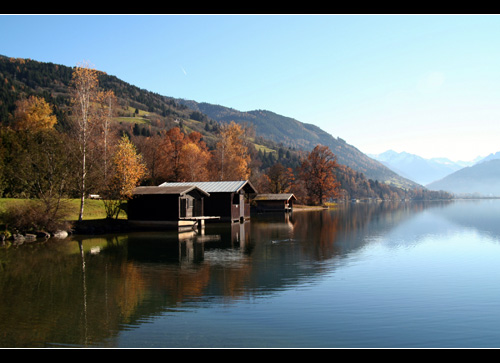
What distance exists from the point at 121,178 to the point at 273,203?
41443 millimetres

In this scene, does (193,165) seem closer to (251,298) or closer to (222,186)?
(222,186)

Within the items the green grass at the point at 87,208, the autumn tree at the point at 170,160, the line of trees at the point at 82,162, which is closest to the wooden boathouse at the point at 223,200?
the line of trees at the point at 82,162

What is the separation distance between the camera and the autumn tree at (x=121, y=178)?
1654 inches

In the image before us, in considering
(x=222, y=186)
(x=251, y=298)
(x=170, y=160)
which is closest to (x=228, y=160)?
(x=170, y=160)

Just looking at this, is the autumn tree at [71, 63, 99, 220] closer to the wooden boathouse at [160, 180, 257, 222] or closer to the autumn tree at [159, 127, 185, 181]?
the wooden boathouse at [160, 180, 257, 222]

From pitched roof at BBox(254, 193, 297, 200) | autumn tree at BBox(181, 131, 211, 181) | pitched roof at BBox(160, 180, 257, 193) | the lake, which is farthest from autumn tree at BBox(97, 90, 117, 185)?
pitched roof at BBox(254, 193, 297, 200)

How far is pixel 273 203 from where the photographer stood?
260 ft

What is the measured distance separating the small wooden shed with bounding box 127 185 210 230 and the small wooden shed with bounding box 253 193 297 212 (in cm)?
3550

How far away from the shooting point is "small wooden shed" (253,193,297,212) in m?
77.7

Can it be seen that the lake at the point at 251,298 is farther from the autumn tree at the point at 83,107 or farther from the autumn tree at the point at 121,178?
the autumn tree at the point at 121,178

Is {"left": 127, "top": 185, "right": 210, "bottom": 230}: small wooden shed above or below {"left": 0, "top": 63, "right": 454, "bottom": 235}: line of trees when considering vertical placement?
below

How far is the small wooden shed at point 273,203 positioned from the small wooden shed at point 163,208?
35501mm

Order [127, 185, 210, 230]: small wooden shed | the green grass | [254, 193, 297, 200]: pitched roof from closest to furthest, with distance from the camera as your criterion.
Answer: the green grass < [127, 185, 210, 230]: small wooden shed < [254, 193, 297, 200]: pitched roof
